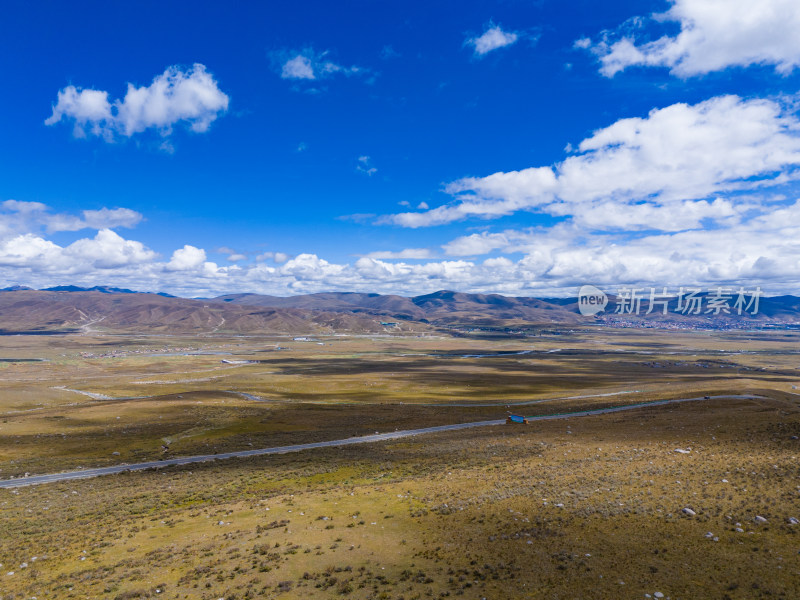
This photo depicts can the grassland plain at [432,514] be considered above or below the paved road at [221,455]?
above

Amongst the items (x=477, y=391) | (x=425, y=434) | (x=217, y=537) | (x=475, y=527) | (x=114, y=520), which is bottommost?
(x=477, y=391)

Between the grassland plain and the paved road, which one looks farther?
the paved road

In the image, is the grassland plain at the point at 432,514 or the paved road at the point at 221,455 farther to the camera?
the paved road at the point at 221,455

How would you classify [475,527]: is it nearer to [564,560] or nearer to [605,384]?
[564,560]

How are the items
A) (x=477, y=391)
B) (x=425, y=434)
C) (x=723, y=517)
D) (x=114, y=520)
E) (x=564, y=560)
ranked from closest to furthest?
(x=564, y=560) → (x=723, y=517) → (x=114, y=520) → (x=425, y=434) → (x=477, y=391)

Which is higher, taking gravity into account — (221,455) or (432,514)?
(432,514)

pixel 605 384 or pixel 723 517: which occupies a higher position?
pixel 723 517

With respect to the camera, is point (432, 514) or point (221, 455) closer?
point (432, 514)

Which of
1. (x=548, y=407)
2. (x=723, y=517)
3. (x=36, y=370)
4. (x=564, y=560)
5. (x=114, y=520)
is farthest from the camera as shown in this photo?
(x=36, y=370)

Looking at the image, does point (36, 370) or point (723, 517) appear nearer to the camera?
point (723, 517)

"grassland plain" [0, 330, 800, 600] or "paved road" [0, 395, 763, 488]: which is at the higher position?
"grassland plain" [0, 330, 800, 600]

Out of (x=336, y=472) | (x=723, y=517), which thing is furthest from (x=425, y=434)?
(x=723, y=517)
